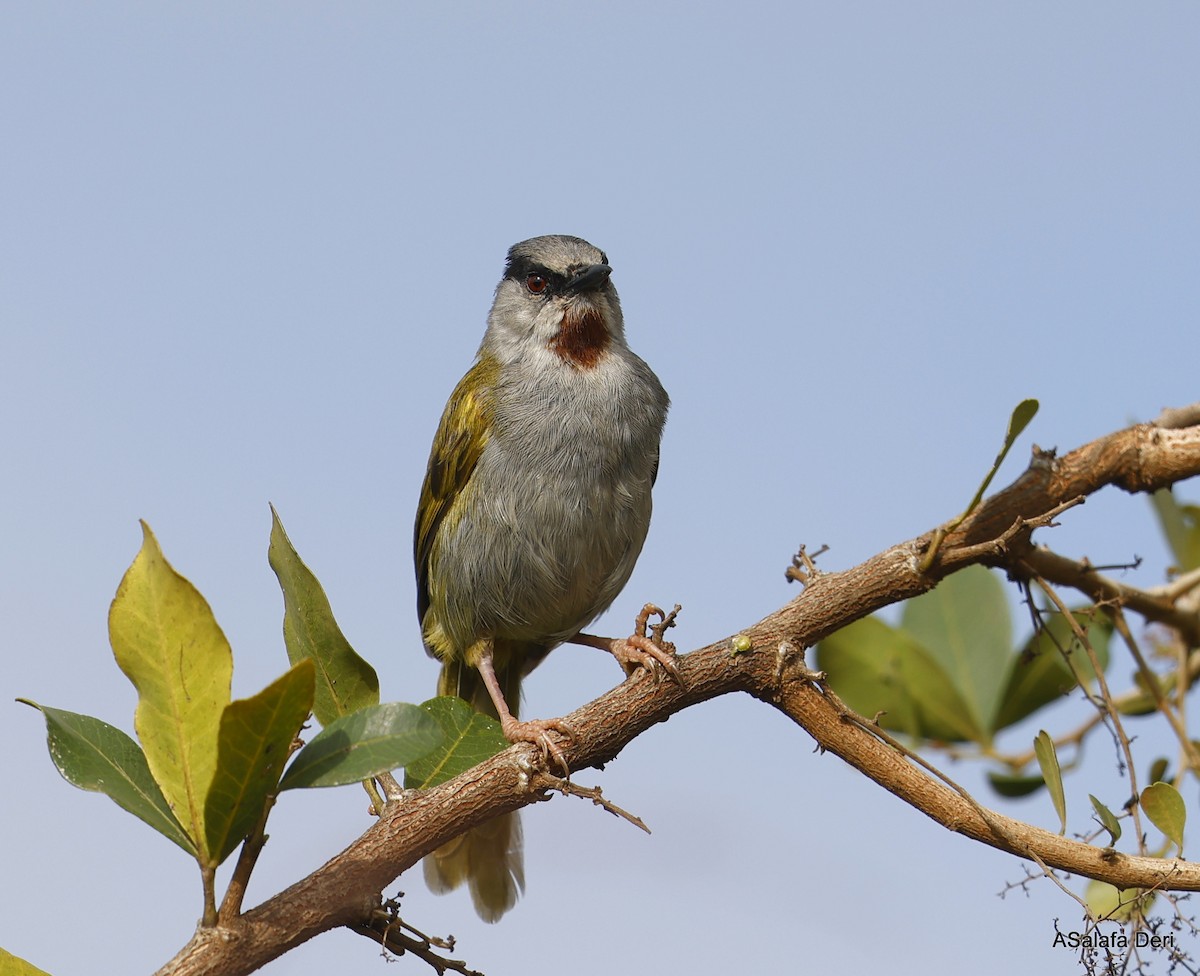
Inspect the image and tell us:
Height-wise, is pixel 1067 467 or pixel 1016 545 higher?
pixel 1067 467

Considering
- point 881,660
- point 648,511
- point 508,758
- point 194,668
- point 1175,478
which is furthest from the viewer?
point 648,511

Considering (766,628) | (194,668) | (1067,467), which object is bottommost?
(194,668)

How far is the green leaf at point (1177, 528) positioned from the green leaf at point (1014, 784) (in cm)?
100

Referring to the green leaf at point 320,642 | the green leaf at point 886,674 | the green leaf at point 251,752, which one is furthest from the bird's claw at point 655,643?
the green leaf at point 886,674

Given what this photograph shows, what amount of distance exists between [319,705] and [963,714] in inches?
91.0

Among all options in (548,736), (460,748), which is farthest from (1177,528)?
(460,748)

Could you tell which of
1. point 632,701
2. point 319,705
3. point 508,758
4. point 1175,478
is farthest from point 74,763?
point 1175,478

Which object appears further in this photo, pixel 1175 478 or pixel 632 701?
pixel 1175 478

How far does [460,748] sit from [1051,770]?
124cm

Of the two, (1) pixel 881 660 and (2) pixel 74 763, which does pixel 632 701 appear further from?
(1) pixel 881 660

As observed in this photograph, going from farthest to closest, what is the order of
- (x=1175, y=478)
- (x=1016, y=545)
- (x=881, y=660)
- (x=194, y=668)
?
1. (x=881, y=660)
2. (x=1175, y=478)
3. (x=1016, y=545)
4. (x=194, y=668)

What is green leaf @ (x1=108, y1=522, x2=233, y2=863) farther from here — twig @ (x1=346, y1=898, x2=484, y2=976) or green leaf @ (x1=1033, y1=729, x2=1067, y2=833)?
green leaf @ (x1=1033, y1=729, x2=1067, y2=833)

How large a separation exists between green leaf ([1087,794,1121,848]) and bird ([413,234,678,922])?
163 centimetres

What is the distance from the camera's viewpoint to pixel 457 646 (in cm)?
452
